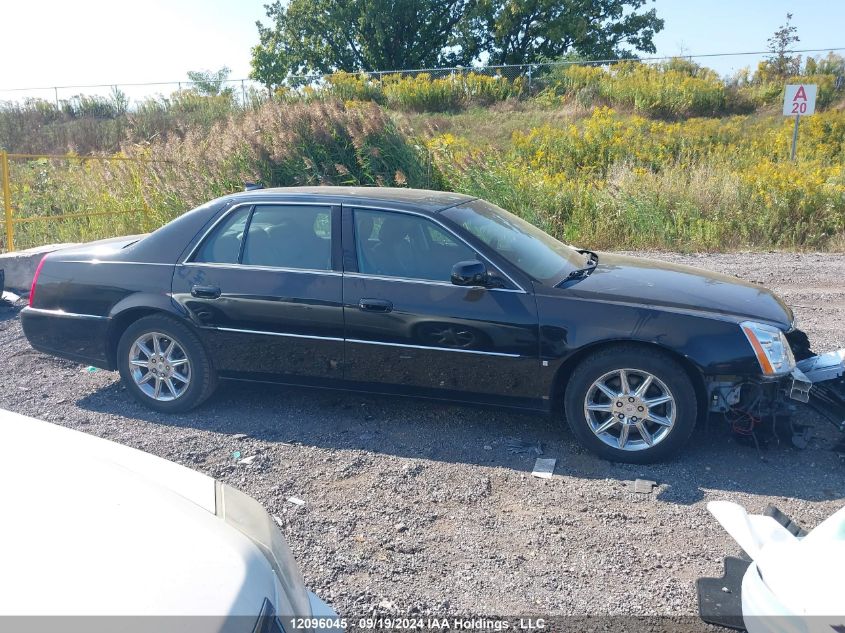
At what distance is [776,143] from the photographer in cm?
1944

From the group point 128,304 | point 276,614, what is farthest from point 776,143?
point 276,614

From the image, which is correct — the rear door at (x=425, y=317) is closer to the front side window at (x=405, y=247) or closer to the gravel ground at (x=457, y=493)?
the front side window at (x=405, y=247)

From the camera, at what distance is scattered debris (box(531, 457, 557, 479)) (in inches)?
182

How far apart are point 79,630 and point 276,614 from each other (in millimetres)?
549

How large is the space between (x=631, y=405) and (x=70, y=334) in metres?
4.13

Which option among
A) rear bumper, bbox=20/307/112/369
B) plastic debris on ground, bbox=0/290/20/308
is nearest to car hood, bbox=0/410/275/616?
rear bumper, bbox=20/307/112/369

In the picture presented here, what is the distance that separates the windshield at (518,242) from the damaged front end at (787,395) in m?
1.28

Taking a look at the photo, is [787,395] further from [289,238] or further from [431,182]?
[431,182]

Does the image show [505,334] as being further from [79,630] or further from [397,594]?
[79,630]

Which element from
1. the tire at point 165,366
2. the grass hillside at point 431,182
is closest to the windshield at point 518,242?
the tire at point 165,366

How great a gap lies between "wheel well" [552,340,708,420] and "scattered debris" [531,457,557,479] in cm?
35

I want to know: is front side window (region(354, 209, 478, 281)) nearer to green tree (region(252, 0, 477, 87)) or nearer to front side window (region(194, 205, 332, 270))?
front side window (region(194, 205, 332, 270))

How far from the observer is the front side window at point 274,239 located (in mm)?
5383

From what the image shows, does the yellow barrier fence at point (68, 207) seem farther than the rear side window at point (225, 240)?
Yes
